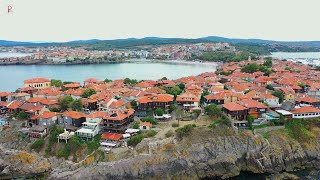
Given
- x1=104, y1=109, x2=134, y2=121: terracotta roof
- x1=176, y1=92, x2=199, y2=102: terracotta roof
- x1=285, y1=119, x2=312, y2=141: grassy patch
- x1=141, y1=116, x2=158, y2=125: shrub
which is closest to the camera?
x1=285, y1=119, x2=312, y2=141: grassy patch

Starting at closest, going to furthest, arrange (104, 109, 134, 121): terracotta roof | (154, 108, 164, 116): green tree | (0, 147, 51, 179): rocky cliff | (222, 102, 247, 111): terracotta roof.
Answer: (0, 147, 51, 179): rocky cliff, (104, 109, 134, 121): terracotta roof, (222, 102, 247, 111): terracotta roof, (154, 108, 164, 116): green tree

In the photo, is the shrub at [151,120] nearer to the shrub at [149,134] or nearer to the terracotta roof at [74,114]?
the shrub at [149,134]

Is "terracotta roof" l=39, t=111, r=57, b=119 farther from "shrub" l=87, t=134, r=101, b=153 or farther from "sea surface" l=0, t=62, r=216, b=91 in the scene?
"sea surface" l=0, t=62, r=216, b=91


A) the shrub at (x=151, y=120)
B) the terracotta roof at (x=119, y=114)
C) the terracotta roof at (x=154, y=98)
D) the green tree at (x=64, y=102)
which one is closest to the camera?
the terracotta roof at (x=119, y=114)

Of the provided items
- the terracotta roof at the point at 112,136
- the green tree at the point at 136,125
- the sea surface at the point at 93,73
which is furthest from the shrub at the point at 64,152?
the sea surface at the point at 93,73

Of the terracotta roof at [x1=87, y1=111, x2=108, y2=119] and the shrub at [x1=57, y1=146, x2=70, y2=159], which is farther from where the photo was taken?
the terracotta roof at [x1=87, y1=111, x2=108, y2=119]

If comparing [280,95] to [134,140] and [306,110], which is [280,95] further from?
[134,140]

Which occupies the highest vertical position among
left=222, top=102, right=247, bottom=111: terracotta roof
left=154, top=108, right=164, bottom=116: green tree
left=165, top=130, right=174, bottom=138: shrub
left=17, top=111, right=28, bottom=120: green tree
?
left=222, top=102, right=247, bottom=111: terracotta roof

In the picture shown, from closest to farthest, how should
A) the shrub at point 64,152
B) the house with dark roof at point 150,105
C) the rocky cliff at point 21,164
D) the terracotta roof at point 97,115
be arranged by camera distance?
the rocky cliff at point 21,164, the shrub at point 64,152, the terracotta roof at point 97,115, the house with dark roof at point 150,105

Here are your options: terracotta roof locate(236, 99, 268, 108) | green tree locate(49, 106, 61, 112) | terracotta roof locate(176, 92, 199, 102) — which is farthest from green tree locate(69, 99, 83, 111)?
terracotta roof locate(236, 99, 268, 108)
